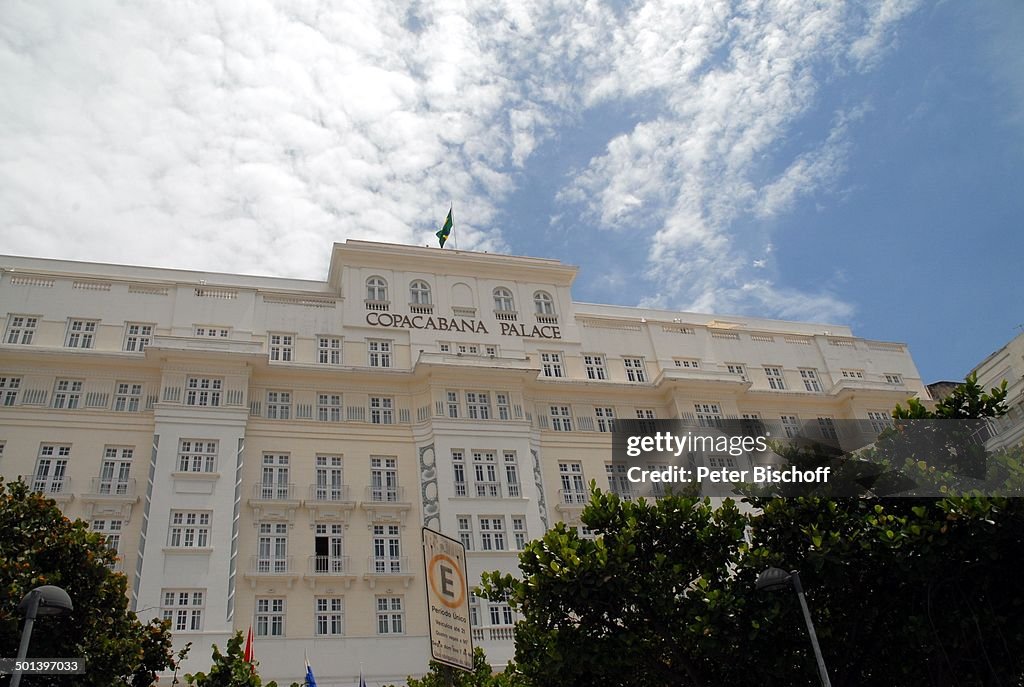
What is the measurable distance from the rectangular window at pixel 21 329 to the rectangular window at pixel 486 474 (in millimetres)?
20848

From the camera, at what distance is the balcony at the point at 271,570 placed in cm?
3425

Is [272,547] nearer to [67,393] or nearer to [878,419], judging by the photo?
[67,393]

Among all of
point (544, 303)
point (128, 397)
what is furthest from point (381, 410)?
point (544, 303)

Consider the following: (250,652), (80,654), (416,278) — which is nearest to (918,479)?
(80,654)

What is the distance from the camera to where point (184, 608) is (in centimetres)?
3266

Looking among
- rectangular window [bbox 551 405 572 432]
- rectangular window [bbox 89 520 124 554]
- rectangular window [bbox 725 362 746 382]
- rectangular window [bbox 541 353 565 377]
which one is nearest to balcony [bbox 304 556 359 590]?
rectangular window [bbox 89 520 124 554]

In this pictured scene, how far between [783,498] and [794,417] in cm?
2609

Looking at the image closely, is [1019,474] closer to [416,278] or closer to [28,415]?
[416,278]

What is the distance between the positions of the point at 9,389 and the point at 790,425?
3820cm

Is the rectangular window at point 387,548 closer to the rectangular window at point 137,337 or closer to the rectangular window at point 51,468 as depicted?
the rectangular window at point 51,468

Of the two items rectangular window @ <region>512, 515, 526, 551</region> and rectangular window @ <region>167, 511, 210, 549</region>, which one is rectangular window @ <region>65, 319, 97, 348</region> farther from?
rectangular window @ <region>512, 515, 526, 551</region>

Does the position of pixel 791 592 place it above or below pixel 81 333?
below

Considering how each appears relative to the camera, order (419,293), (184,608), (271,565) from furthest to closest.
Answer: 1. (419,293)
2. (271,565)
3. (184,608)

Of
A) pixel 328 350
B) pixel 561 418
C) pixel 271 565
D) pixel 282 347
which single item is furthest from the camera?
pixel 561 418
